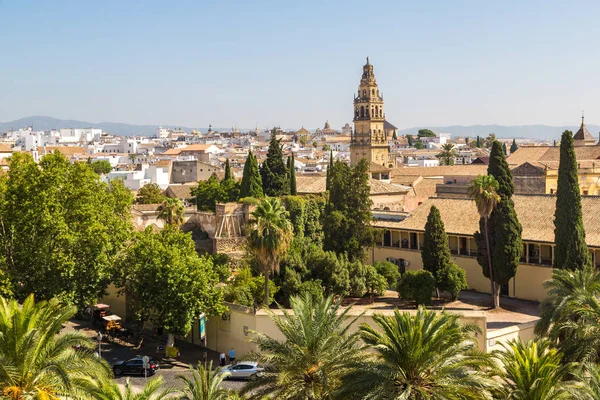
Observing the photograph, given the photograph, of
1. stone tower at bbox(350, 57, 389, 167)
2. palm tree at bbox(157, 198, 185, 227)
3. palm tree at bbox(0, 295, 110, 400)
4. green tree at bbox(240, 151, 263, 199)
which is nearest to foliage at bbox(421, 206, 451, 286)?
palm tree at bbox(157, 198, 185, 227)

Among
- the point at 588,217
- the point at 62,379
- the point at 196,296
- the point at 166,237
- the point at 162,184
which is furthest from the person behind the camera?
the point at 162,184

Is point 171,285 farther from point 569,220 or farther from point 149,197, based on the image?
point 149,197

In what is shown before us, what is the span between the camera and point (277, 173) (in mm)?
56844

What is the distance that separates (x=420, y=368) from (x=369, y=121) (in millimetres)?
74699

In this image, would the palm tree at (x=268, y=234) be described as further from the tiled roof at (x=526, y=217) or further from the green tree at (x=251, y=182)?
the green tree at (x=251, y=182)

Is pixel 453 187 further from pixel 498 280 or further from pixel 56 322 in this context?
pixel 56 322

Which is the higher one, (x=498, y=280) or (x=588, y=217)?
(x=588, y=217)

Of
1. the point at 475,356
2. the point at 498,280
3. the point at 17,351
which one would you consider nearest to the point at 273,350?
the point at 475,356

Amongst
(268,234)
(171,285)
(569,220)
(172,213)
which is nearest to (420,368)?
(268,234)

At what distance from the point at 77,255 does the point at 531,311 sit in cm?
2066

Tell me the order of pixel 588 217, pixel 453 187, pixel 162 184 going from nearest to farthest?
1. pixel 588 217
2. pixel 453 187
3. pixel 162 184

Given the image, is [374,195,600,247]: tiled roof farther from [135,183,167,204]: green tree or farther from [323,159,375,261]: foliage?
[135,183,167,204]: green tree

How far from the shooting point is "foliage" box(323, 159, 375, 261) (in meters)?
38.3

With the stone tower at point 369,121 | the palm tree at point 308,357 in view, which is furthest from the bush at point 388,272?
the stone tower at point 369,121
